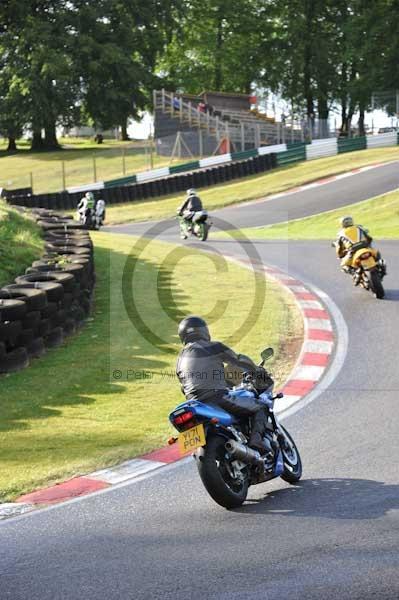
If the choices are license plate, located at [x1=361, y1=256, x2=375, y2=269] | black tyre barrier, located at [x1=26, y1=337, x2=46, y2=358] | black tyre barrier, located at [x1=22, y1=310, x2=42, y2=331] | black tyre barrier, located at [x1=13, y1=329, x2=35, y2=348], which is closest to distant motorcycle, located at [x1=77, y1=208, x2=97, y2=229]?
license plate, located at [x1=361, y1=256, x2=375, y2=269]

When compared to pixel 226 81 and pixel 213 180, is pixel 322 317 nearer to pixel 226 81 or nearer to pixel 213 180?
pixel 213 180

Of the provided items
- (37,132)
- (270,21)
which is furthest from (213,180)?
(270,21)

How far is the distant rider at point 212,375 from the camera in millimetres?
Result: 6348

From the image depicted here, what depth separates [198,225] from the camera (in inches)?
939

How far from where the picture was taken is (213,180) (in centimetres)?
3806

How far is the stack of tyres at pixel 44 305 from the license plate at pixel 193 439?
4348 mm

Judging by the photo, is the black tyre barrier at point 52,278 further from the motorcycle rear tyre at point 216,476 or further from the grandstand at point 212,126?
the grandstand at point 212,126

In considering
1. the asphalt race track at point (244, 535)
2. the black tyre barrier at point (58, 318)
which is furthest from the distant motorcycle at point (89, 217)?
the asphalt race track at point (244, 535)

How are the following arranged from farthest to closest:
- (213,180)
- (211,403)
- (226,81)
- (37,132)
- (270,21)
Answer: (226,81) < (270,21) < (37,132) < (213,180) < (211,403)

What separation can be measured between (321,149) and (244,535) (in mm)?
37293

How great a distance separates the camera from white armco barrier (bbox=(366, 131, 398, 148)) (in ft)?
137

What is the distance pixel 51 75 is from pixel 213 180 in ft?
63.6

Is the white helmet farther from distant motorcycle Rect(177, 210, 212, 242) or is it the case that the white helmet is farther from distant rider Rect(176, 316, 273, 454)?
distant rider Rect(176, 316, 273, 454)
